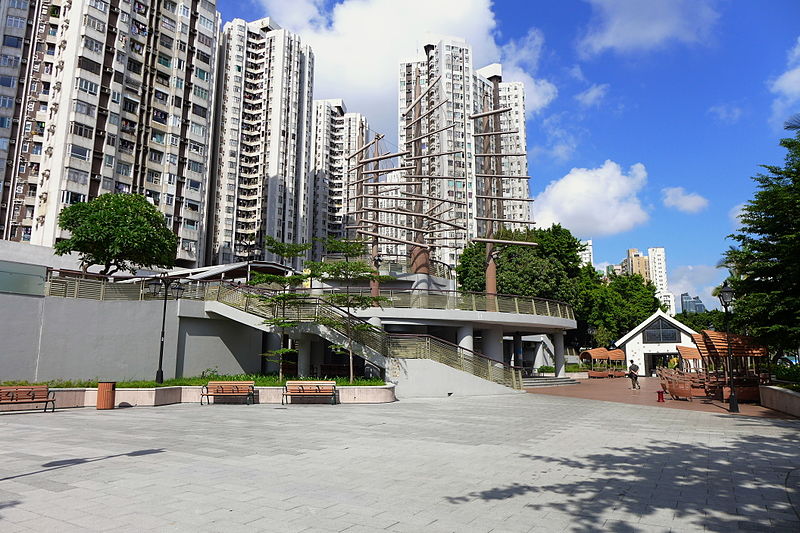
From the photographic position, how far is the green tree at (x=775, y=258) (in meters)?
16.4

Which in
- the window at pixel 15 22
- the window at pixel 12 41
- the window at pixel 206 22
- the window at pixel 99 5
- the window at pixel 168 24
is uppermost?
the window at pixel 206 22

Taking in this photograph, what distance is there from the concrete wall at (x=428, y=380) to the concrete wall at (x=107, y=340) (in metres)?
9.02

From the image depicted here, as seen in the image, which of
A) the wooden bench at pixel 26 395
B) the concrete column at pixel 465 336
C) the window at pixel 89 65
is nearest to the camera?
the wooden bench at pixel 26 395

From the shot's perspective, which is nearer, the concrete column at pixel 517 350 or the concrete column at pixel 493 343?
the concrete column at pixel 493 343

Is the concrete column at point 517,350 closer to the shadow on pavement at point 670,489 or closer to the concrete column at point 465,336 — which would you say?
the concrete column at point 465,336

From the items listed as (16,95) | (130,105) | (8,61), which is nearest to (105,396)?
(130,105)

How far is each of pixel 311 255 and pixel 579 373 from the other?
7253 centimetres

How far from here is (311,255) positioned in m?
106

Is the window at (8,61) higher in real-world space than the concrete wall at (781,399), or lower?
higher

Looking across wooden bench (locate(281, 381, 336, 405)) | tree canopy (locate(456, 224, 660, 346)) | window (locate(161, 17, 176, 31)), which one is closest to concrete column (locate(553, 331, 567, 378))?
tree canopy (locate(456, 224, 660, 346))

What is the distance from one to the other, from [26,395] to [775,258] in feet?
85.4

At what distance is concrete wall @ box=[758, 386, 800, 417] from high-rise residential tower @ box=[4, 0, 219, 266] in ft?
186

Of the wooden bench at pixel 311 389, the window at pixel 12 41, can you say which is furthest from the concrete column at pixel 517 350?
the window at pixel 12 41

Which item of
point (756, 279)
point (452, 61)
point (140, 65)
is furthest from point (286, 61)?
point (756, 279)
